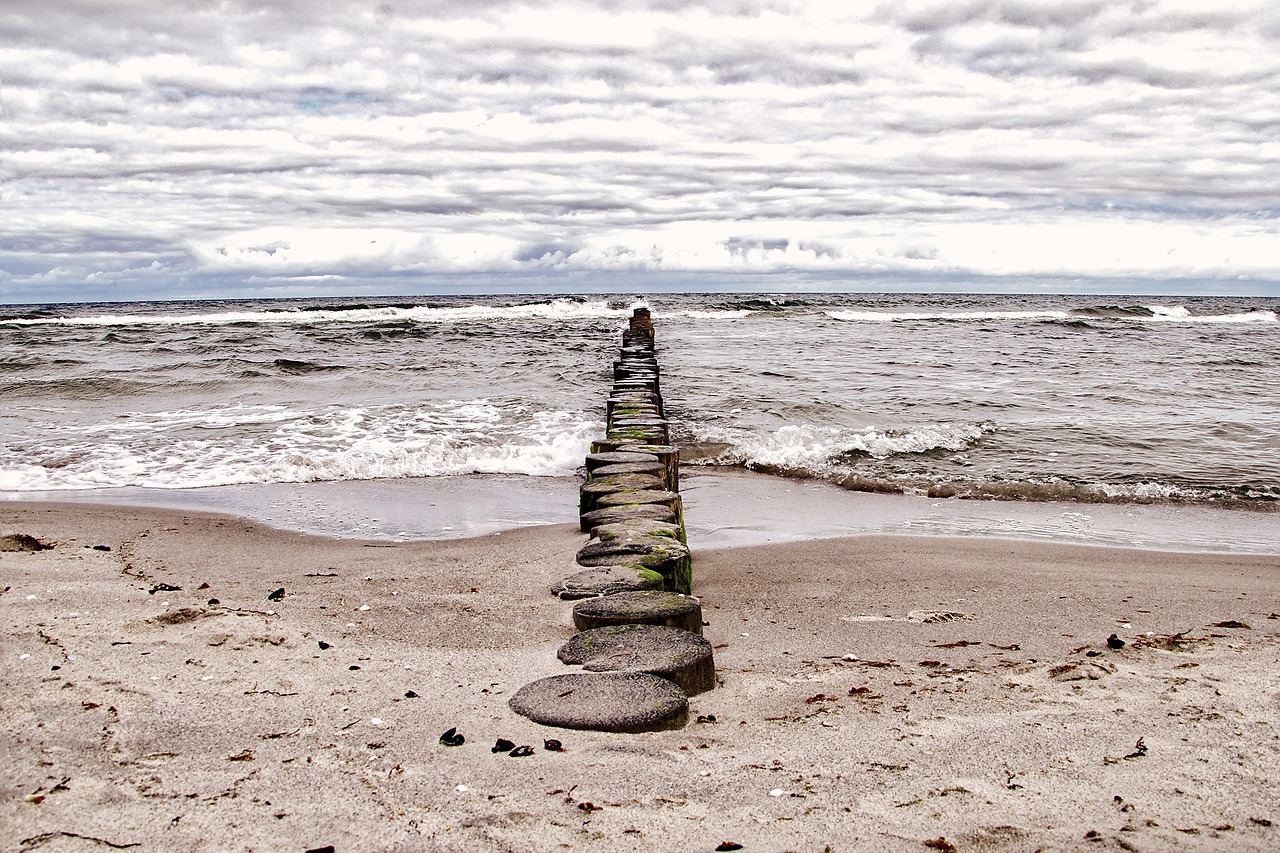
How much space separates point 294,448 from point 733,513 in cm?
457

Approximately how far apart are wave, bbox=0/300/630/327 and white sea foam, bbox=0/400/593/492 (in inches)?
1002

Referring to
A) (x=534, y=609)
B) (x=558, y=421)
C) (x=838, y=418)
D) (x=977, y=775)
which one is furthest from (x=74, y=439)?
(x=977, y=775)

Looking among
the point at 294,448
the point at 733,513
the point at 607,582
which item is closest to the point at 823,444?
the point at 733,513

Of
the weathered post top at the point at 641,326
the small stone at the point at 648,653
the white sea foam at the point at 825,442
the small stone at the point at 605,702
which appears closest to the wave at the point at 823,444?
the white sea foam at the point at 825,442

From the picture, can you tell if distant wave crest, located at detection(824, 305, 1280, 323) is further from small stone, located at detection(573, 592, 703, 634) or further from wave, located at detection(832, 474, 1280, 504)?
small stone, located at detection(573, 592, 703, 634)

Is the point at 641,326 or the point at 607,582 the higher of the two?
the point at 641,326

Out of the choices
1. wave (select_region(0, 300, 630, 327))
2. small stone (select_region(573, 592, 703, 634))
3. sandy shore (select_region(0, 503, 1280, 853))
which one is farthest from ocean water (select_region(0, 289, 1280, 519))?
wave (select_region(0, 300, 630, 327))

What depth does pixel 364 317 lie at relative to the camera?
132 feet

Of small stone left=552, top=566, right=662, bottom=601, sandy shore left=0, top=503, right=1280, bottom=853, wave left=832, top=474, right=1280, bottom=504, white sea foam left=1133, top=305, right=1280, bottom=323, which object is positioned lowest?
wave left=832, top=474, right=1280, bottom=504

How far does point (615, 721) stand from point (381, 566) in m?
2.74

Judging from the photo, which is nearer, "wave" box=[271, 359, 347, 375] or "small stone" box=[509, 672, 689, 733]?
"small stone" box=[509, 672, 689, 733]

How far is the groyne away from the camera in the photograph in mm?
2832

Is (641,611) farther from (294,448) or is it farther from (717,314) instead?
(717,314)

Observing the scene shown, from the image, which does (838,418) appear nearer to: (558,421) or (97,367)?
(558,421)
